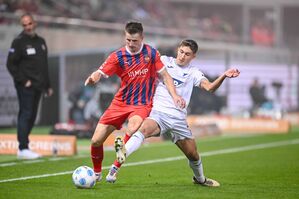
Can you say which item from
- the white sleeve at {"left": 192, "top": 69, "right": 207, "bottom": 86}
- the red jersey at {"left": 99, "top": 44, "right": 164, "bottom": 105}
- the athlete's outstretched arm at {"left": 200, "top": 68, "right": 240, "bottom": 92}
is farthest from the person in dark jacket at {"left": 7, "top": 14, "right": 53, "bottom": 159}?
the athlete's outstretched arm at {"left": 200, "top": 68, "right": 240, "bottom": 92}

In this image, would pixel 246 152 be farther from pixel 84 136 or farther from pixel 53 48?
pixel 53 48

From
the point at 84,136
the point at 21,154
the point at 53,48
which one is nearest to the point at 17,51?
the point at 21,154

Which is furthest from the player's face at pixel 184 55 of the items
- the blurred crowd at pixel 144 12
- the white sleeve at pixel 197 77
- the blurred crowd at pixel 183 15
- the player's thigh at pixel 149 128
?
the blurred crowd at pixel 144 12

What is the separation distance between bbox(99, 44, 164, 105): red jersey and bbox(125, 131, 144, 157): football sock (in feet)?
1.81

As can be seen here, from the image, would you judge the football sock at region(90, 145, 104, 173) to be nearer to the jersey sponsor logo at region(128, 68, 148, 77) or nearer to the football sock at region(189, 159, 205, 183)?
the jersey sponsor logo at region(128, 68, 148, 77)

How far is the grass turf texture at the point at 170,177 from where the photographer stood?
8.59 m

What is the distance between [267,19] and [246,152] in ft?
85.1

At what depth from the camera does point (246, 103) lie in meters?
28.8

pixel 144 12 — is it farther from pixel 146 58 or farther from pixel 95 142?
pixel 95 142

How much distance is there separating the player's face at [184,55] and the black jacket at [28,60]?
432 cm

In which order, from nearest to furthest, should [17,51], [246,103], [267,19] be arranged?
[17,51], [246,103], [267,19]

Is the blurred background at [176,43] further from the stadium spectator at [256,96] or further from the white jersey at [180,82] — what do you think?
the white jersey at [180,82]

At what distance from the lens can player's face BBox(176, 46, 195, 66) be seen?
936 centimetres

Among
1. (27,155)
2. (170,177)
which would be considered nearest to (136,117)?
(170,177)
